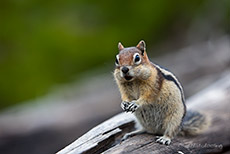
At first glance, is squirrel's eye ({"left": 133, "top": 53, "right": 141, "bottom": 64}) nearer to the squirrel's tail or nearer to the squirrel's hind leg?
the squirrel's hind leg

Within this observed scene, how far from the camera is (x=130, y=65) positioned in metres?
3.21

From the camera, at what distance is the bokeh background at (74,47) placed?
650 cm

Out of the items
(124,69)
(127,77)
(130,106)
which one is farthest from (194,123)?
(124,69)

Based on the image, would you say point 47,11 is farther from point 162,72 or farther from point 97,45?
point 162,72

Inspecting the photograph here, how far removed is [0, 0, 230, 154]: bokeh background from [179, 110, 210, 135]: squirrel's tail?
2.38 meters

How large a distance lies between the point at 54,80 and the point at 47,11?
1.62 metres

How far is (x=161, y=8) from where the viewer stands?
9.70 m

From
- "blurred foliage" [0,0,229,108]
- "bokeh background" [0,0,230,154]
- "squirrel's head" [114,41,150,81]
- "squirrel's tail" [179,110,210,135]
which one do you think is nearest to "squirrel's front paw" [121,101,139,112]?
"squirrel's head" [114,41,150,81]

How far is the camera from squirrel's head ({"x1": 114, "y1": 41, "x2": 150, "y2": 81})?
3193 mm

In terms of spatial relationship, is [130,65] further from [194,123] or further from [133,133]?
[194,123]

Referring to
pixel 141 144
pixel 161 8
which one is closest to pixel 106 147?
pixel 141 144

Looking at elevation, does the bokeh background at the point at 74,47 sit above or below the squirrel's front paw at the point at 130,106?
above

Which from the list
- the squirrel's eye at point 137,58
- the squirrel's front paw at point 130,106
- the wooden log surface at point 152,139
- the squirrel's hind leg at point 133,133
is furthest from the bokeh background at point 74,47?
the squirrel's eye at point 137,58

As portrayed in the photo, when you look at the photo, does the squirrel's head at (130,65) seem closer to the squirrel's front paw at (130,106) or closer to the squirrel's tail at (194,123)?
the squirrel's front paw at (130,106)
